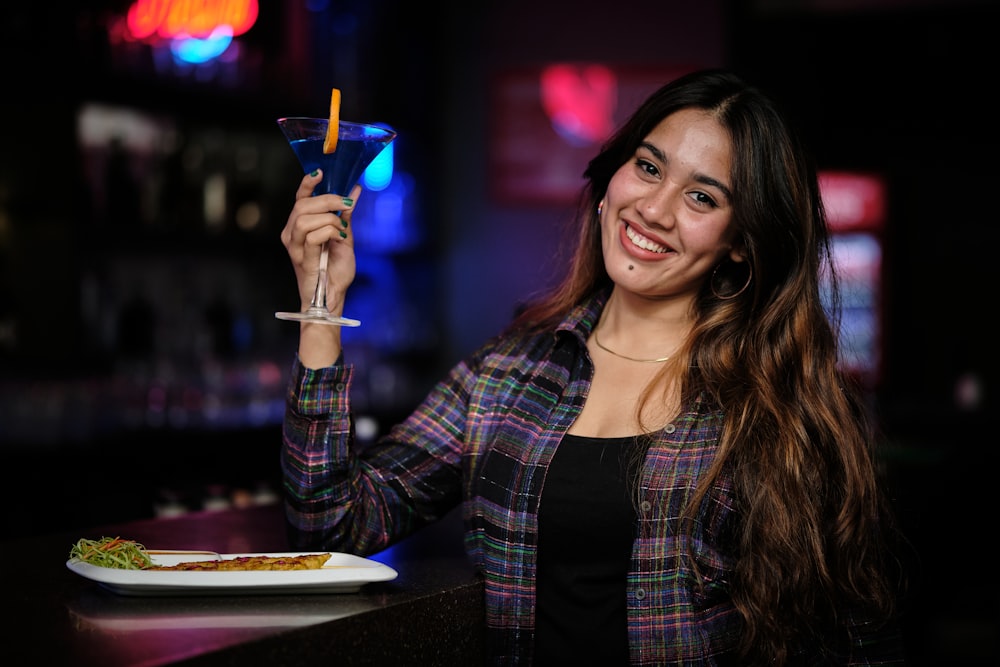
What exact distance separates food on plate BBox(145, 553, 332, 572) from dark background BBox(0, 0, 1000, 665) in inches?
44.6

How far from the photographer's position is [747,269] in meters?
2.17

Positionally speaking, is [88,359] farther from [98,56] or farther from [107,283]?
[98,56]

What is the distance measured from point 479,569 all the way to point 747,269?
77 cm

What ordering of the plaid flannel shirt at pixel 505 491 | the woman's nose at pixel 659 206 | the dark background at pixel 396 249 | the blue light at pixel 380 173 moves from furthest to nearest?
1. the blue light at pixel 380 173
2. the dark background at pixel 396 249
3. the woman's nose at pixel 659 206
4. the plaid flannel shirt at pixel 505 491

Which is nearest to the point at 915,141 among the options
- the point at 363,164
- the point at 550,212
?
the point at 550,212

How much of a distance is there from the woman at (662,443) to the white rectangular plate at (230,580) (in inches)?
13.0

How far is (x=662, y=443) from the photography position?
6.23 ft

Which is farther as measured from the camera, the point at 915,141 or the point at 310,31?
the point at 915,141

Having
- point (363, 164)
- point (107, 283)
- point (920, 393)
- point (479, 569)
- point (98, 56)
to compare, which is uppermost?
point (98, 56)

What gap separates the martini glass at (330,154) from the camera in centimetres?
175

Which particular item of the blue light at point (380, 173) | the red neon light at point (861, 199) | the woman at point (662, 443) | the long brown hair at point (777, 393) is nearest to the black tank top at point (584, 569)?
the woman at point (662, 443)

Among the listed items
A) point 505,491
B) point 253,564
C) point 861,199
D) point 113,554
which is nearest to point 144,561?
point 113,554

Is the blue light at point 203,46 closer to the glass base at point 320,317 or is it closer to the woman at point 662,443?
the woman at point 662,443

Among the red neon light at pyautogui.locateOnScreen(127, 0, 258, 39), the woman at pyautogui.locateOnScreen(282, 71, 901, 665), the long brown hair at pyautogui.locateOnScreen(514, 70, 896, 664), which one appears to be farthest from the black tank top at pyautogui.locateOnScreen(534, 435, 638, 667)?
the red neon light at pyautogui.locateOnScreen(127, 0, 258, 39)
